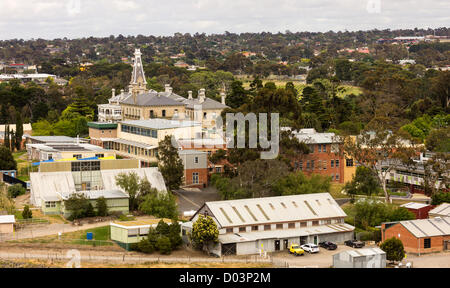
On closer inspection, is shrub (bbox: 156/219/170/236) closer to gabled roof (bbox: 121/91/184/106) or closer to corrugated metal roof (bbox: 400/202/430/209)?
corrugated metal roof (bbox: 400/202/430/209)

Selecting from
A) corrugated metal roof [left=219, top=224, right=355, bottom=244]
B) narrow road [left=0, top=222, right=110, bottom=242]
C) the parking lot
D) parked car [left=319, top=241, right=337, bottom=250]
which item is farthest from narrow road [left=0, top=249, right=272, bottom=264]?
parked car [left=319, top=241, right=337, bottom=250]

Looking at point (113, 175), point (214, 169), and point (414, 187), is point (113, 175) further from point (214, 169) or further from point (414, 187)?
point (414, 187)

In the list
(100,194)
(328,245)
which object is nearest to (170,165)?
(100,194)

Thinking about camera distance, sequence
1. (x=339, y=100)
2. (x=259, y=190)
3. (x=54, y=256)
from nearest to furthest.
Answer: (x=54, y=256) < (x=259, y=190) < (x=339, y=100)

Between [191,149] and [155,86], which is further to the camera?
[155,86]

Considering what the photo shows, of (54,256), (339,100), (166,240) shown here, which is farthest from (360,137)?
(339,100)

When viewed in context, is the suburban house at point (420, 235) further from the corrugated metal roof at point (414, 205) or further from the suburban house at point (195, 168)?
the suburban house at point (195, 168)

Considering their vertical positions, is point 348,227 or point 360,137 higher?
point 360,137
